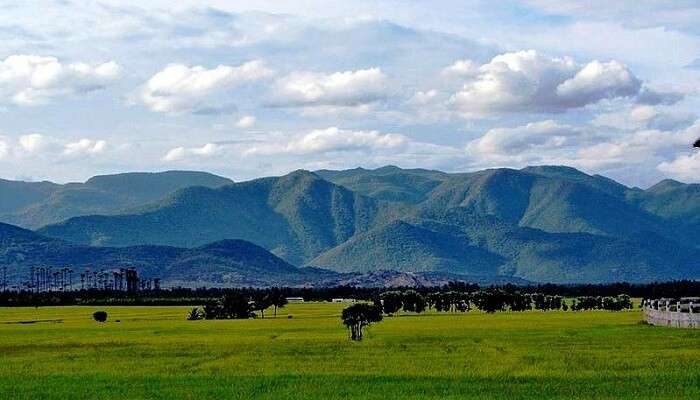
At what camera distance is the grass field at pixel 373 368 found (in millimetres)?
39625

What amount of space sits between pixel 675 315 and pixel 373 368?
3004cm

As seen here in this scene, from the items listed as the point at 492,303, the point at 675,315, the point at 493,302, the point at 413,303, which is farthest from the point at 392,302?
the point at 675,315

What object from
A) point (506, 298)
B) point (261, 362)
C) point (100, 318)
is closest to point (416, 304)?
point (506, 298)

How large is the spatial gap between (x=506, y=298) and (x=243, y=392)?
146434 mm

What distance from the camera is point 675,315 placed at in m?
73.2

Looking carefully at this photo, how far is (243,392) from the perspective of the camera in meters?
40.0

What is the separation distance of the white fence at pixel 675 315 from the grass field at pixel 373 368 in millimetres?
1244

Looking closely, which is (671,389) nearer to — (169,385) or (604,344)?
(169,385)

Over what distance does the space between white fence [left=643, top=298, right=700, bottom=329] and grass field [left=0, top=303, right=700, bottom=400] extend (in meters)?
1.24

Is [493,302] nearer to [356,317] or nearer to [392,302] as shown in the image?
[392,302]

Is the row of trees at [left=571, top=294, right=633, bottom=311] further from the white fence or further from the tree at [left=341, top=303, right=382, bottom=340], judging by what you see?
the tree at [left=341, top=303, right=382, bottom=340]

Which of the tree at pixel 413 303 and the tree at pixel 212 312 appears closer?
the tree at pixel 212 312

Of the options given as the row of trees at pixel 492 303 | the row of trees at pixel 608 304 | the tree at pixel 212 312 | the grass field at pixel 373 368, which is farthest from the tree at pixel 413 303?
the grass field at pixel 373 368

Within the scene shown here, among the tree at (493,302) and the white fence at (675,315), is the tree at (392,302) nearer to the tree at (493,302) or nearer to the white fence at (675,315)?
the tree at (493,302)
